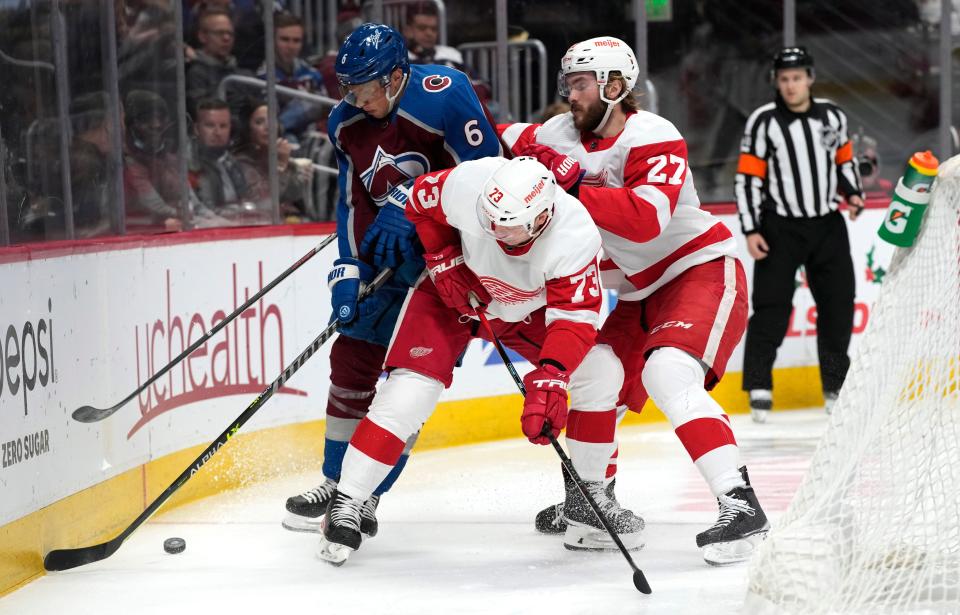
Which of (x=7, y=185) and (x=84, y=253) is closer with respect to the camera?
(x=7, y=185)

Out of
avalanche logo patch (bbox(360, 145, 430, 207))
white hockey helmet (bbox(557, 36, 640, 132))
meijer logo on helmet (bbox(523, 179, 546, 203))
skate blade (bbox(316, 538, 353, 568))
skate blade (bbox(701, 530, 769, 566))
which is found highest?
white hockey helmet (bbox(557, 36, 640, 132))

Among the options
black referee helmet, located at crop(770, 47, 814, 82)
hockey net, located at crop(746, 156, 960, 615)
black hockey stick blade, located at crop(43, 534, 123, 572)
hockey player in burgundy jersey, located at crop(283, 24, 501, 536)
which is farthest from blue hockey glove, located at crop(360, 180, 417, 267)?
black referee helmet, located at crop(770, 47, 814, 82)

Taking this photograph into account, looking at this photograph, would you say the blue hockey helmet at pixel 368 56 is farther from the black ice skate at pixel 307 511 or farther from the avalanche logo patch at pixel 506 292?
the black ice skate at pixel 307 511

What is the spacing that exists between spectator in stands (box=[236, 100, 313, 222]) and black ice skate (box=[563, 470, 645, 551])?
6.96ft

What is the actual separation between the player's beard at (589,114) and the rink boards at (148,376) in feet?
4.24

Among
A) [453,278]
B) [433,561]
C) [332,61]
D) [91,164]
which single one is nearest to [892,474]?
[453,278]

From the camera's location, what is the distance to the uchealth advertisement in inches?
128

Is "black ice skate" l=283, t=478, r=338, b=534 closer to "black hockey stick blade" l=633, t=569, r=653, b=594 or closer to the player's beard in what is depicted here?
"black hockey stick blade" l=633, t=569, r=653, b=594

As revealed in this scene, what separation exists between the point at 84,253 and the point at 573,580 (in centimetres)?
149

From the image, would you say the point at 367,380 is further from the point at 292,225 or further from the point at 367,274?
the point at 292,225

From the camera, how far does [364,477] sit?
3244 millimetres

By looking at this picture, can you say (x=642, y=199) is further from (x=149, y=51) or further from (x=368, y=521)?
(x=149, y=51)

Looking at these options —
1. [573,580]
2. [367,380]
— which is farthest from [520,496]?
[573,580]

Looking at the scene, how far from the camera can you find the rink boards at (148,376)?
10.7ft
